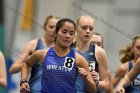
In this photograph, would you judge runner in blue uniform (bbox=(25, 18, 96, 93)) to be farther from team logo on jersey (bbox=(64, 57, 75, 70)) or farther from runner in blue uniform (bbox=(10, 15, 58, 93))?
runner in blue uniform (bbox=(10, 15, 58, 93))

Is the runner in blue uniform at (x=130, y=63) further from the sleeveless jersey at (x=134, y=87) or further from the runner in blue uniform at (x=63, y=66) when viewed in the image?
the runner in blue uniform at (x=63, y=66)

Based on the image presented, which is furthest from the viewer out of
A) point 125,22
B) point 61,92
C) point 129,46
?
point 125,22

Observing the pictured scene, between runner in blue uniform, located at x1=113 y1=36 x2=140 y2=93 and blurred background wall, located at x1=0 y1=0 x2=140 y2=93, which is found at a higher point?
blurred background wall, located at x1=0 y1=0 x2=140 y2=93

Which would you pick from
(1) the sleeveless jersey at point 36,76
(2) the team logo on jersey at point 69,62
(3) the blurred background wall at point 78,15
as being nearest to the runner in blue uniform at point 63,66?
(2) the team logo on jersey at point 69,62

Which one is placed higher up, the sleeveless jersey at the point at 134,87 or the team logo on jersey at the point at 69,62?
the team logo on jersey at the point at 69,62

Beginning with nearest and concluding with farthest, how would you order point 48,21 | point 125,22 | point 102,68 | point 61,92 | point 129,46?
point 61,92 < point 102,68 < point 48,21 < point 129,46 < point 125,22

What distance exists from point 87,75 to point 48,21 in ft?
4.48

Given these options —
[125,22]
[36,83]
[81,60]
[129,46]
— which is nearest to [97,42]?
[129,46]

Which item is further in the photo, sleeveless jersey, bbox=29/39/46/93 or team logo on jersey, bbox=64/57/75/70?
sleeveless jersey, bbox=29/39/46/93

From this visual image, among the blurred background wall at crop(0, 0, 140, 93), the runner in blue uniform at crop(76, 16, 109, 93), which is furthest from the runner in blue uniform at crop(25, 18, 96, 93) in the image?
the runner in blue uniform at crop(76, 16, 109, 93)

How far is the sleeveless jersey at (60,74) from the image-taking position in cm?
410

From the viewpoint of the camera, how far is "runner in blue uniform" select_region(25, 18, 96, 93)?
13.5 feet

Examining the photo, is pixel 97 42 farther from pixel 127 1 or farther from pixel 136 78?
pixel 127 1

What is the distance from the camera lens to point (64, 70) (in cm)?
410
